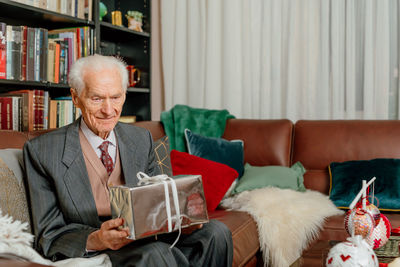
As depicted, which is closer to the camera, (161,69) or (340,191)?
(340,191)

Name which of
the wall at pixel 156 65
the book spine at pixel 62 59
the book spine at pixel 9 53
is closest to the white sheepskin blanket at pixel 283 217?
the book spine at pixel 62 59

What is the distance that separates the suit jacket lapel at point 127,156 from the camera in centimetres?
159

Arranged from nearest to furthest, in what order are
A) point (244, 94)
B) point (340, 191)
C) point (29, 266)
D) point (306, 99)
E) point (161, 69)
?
point (29, 266) < point (340, 191) < point (306, 99) < point (244, 94) < point (161, 69)

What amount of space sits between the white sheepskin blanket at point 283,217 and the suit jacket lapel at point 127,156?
2.49ft

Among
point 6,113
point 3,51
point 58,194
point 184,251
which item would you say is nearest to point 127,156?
point 58,194

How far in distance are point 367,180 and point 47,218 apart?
1622 millimetres

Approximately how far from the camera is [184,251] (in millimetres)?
1507

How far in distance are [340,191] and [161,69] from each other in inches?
75.8

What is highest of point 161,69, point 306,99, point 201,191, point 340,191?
point 161,69

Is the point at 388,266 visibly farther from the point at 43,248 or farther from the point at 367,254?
the point at 43,248

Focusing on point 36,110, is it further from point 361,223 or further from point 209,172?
point 361,223

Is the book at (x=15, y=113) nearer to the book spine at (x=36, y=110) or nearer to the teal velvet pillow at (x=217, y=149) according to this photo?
the book spine at (x=36, y=110)

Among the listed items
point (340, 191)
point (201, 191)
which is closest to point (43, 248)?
point (201, 191)

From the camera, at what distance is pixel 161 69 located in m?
3.73
